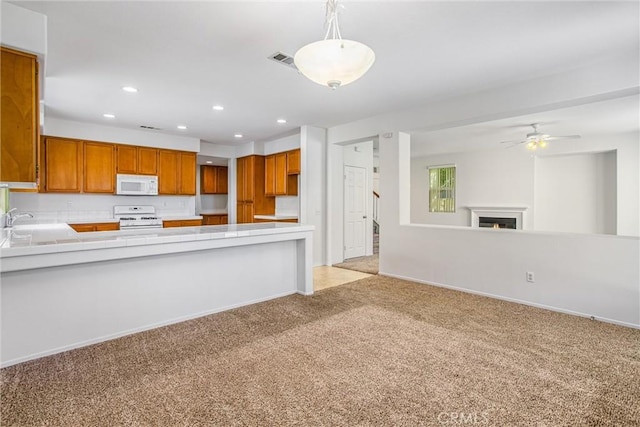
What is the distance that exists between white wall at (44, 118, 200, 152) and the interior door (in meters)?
3.31

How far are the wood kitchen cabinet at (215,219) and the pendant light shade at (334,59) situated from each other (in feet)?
24.0

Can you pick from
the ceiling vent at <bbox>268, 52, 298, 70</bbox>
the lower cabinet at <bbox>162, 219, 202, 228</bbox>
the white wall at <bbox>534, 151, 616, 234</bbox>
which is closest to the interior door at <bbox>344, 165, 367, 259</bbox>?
the lower cabinet at <bbox>162, 219, 202, 228</bbox>

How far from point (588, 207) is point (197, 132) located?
8016 millimetres

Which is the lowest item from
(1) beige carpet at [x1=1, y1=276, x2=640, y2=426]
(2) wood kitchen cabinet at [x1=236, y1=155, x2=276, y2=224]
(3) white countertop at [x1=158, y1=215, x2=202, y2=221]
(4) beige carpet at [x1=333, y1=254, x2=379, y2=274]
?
(1) beige carpet at [x1=1, y1=276, x2=640, y2=426]

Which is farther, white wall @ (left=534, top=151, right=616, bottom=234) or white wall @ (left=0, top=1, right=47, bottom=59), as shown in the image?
white wall @ (left=534, top=151, right=616, bottom=234)

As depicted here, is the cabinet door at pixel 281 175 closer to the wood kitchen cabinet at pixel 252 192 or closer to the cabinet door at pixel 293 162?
the cabinet door at pixel 293 162

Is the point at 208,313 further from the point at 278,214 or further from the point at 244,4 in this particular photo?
the point at 278,214

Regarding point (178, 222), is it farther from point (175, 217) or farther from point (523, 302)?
point (523, 302)

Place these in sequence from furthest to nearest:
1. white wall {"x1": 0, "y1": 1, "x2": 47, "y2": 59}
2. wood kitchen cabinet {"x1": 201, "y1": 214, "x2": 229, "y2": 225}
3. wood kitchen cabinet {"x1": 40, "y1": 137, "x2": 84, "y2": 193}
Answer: wood kitchen cabinet {"x1": 201, "y1": 214, "x2": 229, "y2": 225}, wood kitchen cabinet {"x1": 40, "y1": 137, "x2": 84, "y2": 193}, white wall {"x1": 0, "y1": 1, "x2": 47, "y2": 59}

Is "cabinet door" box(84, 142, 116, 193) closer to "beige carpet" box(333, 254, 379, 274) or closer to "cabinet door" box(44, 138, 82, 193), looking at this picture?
"cabinet door" box(44, 138, 82, 193)

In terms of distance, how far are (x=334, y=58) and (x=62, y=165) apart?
5.57 meters

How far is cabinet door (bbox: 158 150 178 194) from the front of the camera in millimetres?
6281

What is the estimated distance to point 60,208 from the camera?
556cm

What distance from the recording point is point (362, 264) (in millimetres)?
6043
